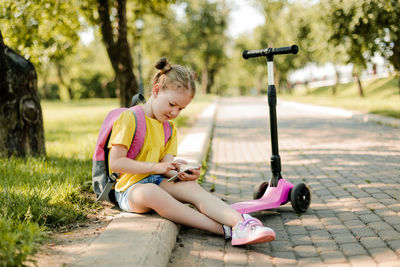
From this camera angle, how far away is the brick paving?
2.76 meters

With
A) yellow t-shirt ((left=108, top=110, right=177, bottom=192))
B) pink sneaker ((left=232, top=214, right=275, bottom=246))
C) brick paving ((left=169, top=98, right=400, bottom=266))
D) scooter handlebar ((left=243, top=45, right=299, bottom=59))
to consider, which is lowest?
brick paving ((left=169, top=98, right=400, bottom=266))

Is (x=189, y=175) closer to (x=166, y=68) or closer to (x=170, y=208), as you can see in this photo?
(x=170, y=208)

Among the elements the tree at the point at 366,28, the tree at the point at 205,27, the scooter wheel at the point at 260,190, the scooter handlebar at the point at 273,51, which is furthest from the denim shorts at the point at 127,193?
the tree at the point at 205,27

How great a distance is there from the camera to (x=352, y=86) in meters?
35.6

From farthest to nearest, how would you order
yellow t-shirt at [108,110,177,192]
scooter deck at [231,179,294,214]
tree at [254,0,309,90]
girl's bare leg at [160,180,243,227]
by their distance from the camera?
tree at [254,0,309,90]
scooter deck at [231,179,294,214]
yellow t-shirt at [108,110,177,192]
girl's bare leg at [160,180,243,227]

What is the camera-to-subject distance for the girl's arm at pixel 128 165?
10.0ft

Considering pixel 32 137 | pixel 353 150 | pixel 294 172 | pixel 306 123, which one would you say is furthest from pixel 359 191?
pixel 306 123

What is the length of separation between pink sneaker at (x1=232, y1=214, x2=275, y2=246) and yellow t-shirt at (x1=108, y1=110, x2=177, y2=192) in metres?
0.90

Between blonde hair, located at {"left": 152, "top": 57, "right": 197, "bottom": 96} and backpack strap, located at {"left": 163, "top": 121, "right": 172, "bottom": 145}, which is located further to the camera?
backpack strap, located at {"left": 163, "top": 121, "right": 172, "bottom": 145}

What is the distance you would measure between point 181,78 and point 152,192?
0.91 metres

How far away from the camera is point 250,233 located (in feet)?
9.16

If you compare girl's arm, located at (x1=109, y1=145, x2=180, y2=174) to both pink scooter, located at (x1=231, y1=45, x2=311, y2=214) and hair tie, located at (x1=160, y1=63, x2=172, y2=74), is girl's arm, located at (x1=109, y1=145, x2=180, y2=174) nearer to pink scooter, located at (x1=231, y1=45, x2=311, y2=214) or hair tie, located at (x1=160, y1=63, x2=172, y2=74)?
hair tie, located at (x1=160, y1=63, x2=172, y2=74)

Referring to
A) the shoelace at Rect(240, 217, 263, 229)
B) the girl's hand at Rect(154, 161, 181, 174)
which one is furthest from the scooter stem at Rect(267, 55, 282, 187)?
the girl's hand at Rect(154, 161, 181, 174)

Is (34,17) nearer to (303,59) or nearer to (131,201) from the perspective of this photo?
(131,201)
